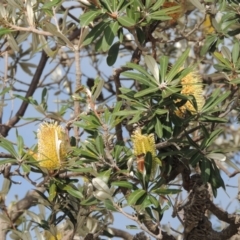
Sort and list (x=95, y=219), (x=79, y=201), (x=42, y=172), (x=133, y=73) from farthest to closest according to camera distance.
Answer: (x=95, y=219)
(x=79, y=201)
(x=42, y=172)
(x=133, y=73)

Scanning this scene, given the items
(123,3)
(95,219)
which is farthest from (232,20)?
(95,219)

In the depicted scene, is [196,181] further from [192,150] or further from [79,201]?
[79,201]

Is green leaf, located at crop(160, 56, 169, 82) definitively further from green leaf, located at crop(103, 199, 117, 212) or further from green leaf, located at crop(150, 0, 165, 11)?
green leaf, located at crop(103, 199, 117, 212)

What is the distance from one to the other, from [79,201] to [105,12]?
464 millimetres

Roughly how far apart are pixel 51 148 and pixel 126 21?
0.31 m

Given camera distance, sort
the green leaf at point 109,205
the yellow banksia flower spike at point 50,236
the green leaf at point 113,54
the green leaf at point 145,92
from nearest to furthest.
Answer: the green leaf at point 145,92 < the green leaf at point 109,205 < the green leaf at point 113,54 < the yellow banksia flower spike at point 50,236

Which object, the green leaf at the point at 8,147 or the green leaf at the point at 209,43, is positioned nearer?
the green leaf at the point at 8,147

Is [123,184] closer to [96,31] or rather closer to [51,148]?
[51,148]

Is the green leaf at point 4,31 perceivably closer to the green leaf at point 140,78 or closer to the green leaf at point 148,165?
the green leaf at point 140,78

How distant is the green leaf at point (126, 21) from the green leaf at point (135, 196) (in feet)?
1.15

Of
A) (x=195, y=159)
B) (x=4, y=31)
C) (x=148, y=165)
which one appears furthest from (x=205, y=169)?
(x=4, y=31)

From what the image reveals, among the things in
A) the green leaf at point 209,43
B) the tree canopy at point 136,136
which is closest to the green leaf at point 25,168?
the tree canopy at point 136,136

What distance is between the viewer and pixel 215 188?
155 cm

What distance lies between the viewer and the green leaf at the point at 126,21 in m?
1.51
